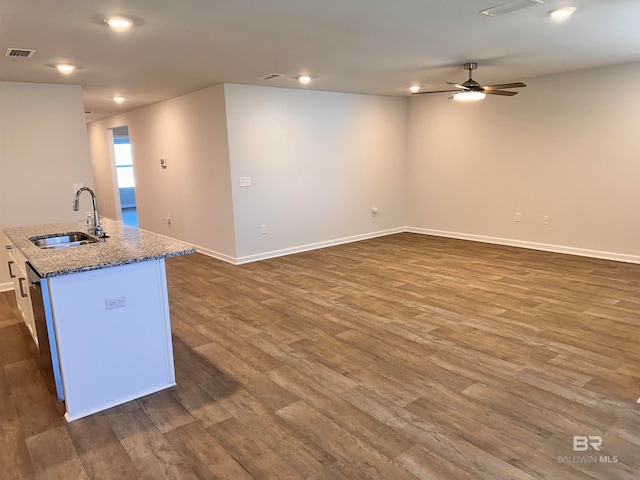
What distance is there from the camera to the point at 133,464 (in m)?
2.09

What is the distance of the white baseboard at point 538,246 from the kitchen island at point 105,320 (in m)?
5.46

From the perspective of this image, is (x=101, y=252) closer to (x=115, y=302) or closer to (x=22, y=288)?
(x=115, y=302)

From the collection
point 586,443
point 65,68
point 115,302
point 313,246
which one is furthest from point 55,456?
point 313,246

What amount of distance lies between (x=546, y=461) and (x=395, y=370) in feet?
3.50

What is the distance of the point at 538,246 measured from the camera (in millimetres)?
6352

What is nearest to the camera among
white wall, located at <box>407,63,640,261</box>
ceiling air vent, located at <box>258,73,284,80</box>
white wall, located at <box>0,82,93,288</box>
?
white wall, located at <box>0,82,93,288</box>

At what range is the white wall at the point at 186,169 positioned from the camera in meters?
5.88

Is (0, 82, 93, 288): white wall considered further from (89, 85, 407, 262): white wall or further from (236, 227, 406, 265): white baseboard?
(236, 227, 406, 265): white baseboard

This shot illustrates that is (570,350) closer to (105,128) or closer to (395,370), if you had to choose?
(395,370)

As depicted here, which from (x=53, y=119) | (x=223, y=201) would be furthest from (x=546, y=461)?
(x=53, y=119)

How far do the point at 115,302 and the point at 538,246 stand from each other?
5838mm

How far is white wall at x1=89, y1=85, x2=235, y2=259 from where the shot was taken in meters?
5.88

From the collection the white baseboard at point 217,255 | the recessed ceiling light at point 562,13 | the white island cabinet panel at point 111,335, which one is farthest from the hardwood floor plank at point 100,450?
the recessed ceiling light at point 562,13

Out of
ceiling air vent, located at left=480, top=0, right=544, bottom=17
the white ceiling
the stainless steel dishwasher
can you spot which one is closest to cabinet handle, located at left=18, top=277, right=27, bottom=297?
the stainless steel dishwasher
